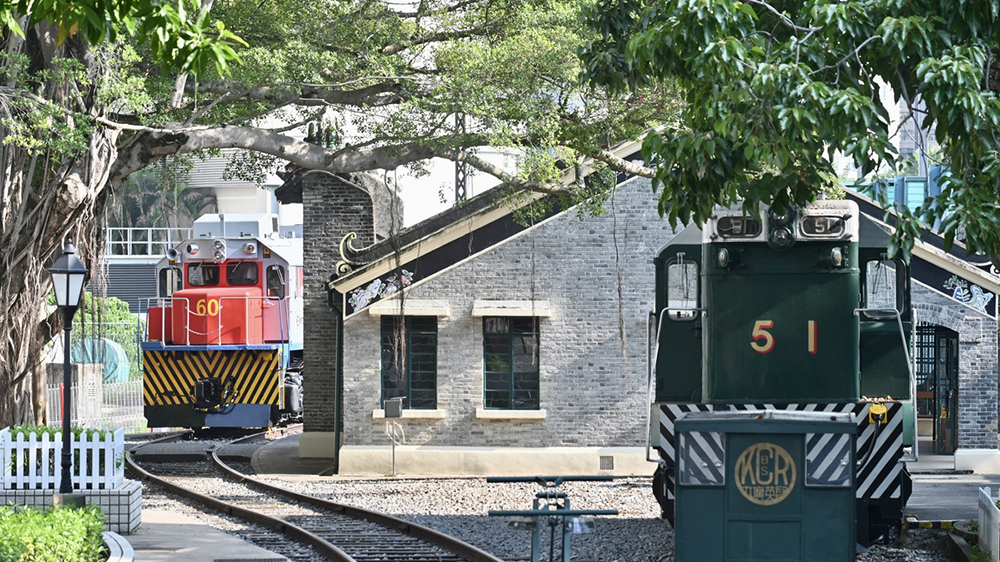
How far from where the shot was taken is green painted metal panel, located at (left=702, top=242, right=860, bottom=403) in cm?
1114

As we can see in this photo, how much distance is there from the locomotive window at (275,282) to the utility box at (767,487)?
15610 mm

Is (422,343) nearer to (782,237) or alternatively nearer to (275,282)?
(275,282)

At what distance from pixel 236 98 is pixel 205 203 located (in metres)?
39.1

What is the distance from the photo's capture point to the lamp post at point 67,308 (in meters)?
12.4

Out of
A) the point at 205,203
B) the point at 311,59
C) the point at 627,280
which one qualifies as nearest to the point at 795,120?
the point at 311,59

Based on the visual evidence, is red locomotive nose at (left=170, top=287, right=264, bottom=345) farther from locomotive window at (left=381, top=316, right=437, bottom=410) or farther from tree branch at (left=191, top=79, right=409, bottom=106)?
tree branch at (left=191, top=79, right=409, bottom=106)

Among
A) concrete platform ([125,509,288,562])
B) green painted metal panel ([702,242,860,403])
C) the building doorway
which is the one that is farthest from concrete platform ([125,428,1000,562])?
green painted metal panel ([702,242,860,403])

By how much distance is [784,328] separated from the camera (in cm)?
1123

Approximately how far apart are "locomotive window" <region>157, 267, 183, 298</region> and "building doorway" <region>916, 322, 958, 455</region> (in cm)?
1451

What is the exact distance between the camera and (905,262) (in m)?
10.8

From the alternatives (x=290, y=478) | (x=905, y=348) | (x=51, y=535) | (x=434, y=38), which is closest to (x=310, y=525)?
(x=51, y=535)

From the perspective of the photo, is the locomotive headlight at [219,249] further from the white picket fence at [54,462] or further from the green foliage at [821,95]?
the green foliage at [821,95]

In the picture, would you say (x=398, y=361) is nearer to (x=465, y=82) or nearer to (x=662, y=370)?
(x=465, y=82)

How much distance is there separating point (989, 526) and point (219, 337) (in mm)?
16346
